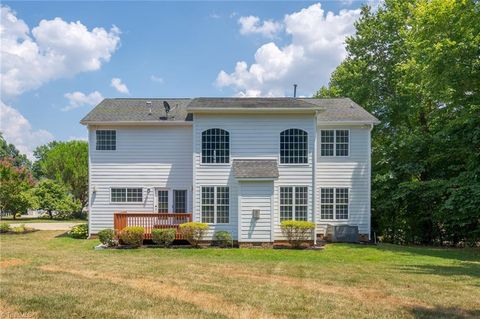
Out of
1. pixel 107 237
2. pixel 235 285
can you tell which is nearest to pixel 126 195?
pixel 107 237

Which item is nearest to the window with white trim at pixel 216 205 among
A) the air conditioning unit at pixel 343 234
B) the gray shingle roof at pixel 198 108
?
the gray shingle roof at pixel 198 108

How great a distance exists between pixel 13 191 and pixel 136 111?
45.4 feet

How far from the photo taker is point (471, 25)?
15680 mm

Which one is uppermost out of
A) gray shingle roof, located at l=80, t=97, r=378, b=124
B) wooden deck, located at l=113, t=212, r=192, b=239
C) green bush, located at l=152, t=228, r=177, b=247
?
gray shingle roof, located at l=80, t=97, r=378, b=124

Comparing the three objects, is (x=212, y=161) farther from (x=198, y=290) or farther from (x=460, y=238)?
(x=460, y=238)

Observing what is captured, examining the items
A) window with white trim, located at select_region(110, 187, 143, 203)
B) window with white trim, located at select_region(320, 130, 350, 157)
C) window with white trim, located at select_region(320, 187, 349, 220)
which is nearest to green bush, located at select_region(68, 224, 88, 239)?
window with white trim, located at select_region(110, 187, 143, 203)

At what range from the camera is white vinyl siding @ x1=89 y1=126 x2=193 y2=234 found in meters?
17.1

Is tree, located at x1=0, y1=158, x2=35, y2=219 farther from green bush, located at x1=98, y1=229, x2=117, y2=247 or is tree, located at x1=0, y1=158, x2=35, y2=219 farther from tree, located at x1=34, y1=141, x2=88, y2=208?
green bush, located at x1=98, y1=229, x2=117, y2=247

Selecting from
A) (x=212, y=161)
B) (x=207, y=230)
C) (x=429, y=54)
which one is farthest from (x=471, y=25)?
(x=207, y=230)

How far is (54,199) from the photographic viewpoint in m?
30.4

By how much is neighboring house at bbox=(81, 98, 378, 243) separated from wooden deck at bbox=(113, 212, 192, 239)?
0.13ft

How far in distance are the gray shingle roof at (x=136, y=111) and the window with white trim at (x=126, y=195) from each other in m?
3.12

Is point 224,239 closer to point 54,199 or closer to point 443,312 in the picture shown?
point 443,312

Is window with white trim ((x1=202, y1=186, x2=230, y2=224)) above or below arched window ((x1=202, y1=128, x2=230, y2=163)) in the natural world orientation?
below
